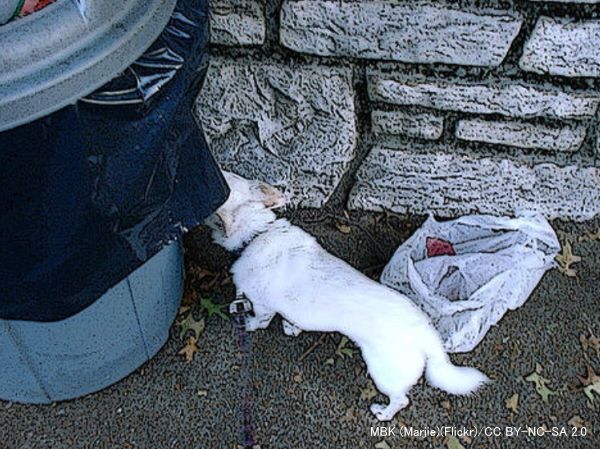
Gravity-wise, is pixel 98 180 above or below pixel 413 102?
above

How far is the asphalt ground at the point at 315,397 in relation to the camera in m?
1.95

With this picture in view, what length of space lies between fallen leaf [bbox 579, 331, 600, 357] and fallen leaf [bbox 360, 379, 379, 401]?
59cm

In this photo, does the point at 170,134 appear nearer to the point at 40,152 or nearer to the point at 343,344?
the point at 40,152

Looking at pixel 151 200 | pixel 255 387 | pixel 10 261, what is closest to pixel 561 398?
pixel 255 387

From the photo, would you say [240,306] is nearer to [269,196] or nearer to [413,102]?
[269,196]

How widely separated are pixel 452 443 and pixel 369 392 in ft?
0.80

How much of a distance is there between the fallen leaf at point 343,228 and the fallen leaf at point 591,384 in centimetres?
77

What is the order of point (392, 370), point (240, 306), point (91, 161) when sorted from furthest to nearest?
1. point (240, 306)
2. point (392, 370)
3. point (91, 161)

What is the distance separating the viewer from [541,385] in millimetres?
2035

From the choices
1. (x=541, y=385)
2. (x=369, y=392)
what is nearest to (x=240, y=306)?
(x=369, y=392)

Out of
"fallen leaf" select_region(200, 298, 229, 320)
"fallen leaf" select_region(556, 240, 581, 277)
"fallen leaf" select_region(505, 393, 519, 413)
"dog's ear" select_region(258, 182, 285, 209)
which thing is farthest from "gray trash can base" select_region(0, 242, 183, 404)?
"fallen leaf" select_region(556, 240, 581, 277)

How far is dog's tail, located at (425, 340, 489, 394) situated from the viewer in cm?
192

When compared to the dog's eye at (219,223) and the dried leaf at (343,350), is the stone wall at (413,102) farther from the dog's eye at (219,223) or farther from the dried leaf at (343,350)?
the dried leaf at (343,350)

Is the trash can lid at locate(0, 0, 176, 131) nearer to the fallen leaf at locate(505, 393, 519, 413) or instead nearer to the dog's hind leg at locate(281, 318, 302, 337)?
the dog's hind leg at locate(281, 318, 302, 337)
